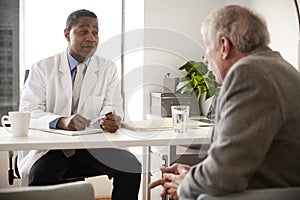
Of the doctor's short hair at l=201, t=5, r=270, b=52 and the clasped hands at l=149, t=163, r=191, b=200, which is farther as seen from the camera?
the clasped hands at l=149, t=163, r=191, b=200

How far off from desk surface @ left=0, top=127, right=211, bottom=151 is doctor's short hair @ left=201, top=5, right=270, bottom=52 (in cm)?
63

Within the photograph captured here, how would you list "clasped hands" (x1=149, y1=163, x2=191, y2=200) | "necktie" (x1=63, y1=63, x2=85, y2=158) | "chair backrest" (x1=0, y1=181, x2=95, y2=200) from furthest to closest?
"necktie" (x1=63, y1=63, x2=85, y2=158), "clasped hands" (x1=149, y1=163, x2=191, y2=200), "chair backrest" (x1=0, y1=181, x2=95, y2=200)

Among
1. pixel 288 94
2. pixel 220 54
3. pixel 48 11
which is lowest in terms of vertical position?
pixel 288 94

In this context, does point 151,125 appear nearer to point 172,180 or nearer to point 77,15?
point 172,180

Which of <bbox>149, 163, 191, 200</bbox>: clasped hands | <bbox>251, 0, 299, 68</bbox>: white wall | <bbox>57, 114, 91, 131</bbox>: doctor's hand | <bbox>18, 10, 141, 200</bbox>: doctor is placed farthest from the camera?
<bbox>251, 0, 299, 68</bbox>: white wall

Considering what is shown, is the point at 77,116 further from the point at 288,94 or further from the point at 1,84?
the point at 1,84

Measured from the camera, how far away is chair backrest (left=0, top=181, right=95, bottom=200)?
51.5 inches

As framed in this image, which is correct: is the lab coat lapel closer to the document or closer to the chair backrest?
the document

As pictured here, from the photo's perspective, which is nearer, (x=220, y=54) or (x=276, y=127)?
(x=276, y=127)

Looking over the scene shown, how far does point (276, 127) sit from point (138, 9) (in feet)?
8.80

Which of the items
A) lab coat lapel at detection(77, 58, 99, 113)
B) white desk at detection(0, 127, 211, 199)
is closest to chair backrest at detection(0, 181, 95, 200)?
white desk at detection(0, 127, 211, 199)

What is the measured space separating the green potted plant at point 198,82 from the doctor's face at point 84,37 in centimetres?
126

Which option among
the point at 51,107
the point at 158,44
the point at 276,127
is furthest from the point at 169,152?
the point at 158,44

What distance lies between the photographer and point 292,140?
1336 mm
